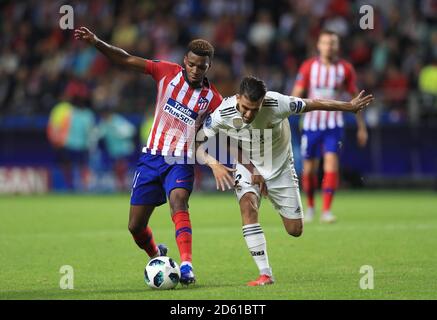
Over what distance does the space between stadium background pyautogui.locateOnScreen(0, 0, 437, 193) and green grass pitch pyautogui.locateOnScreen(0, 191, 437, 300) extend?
3.46 m

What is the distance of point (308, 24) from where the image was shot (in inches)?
839

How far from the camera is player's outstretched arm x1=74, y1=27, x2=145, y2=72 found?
24.9 ft

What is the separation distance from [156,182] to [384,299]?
7.62 ft

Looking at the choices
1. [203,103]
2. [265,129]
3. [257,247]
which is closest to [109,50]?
[203,103]

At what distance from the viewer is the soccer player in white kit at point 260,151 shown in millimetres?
7344

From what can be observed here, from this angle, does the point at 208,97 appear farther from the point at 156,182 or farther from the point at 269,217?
the point at 269,217

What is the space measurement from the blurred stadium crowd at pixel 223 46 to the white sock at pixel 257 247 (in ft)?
40.5

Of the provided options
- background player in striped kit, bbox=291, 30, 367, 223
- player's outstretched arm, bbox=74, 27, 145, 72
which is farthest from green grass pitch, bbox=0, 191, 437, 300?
player's outstretched arm, bbox=74, 27, 145, 72

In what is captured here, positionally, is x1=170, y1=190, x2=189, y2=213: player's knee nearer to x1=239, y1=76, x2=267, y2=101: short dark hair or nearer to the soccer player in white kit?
the soccer player in white kit

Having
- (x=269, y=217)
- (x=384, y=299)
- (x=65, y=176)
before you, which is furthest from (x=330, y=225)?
(x=65, y=176)

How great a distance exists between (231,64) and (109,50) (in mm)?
13507

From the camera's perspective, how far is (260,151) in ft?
26.2

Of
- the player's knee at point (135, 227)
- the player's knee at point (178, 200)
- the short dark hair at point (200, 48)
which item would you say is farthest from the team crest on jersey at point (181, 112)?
the player's knee at point (135, 227)

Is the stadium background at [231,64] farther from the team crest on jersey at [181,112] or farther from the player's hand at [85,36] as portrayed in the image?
the player's hand at [85,36]
